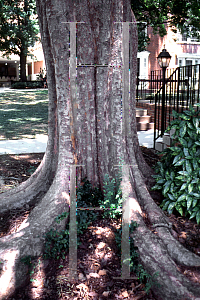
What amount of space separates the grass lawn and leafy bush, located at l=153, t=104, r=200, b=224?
6.54 metres

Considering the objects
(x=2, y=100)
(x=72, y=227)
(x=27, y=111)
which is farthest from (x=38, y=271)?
(x=2, y=100)

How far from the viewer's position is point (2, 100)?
1825cm

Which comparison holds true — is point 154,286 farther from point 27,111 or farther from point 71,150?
point 27,111

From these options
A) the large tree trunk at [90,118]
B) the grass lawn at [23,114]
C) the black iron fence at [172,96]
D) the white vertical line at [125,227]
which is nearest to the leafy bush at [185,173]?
the large tree trunk at [90,118]

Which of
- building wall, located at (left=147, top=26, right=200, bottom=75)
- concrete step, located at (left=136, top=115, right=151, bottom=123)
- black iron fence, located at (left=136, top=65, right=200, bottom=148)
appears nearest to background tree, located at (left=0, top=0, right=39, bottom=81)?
building wall, located at (left=147, top=26, right=200, bottom=75)

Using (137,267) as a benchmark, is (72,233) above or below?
above

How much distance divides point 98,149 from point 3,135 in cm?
690

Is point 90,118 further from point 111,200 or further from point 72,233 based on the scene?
point 72,233

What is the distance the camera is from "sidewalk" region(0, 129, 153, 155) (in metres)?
7.55

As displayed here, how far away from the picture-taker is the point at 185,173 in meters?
3.74

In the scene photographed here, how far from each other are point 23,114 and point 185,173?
11639 mm

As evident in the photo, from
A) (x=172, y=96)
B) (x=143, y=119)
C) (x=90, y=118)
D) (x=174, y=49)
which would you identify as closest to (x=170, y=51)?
(x=174, y=49)

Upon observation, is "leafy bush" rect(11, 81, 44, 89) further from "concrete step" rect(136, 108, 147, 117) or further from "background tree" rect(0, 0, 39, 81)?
"concrete step" rect(136, 108, 147, 117)

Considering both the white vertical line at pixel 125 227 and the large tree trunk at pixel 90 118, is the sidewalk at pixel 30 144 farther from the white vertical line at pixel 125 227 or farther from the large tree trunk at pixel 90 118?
the white vertical line at pixel 125 227
